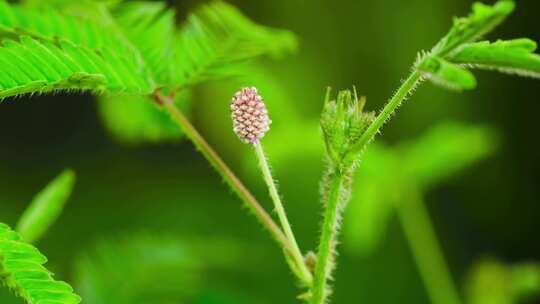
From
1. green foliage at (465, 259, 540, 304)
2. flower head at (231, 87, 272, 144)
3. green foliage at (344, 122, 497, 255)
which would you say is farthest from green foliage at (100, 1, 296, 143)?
green foliage at (465, 259, 540, 304)

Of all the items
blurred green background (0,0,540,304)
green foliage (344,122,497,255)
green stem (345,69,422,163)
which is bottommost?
blurred green background (0,0,540,304)

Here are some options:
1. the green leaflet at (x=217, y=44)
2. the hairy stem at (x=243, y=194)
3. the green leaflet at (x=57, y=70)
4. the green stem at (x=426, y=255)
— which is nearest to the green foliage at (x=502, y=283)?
the green stem at (x=426, y=255)

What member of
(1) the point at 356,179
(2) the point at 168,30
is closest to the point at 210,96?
(1) the point at 356,179

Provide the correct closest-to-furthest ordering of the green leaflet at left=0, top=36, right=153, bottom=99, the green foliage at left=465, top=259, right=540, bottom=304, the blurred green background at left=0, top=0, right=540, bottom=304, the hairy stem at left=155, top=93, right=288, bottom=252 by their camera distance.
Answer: the green leaflet at left=0, top=36, right=153, bottom=99, the hairy stem at left=155, top=93, right=288, bottom=252, the green foliage at left=465, top=259, right=540, bottom=304, the blurred green background at left=0, top=0, right=540, bottom=304

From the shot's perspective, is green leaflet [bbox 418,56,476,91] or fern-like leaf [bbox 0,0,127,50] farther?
fern-like leaf [bbox 0,0,127,50]

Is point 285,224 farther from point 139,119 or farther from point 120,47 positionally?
point 139,119

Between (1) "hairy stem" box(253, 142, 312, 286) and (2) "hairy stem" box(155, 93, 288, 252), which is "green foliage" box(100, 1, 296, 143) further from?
(1) "hairy stem" box(253, 142, 312, 286)
